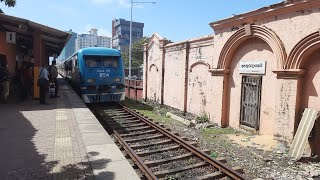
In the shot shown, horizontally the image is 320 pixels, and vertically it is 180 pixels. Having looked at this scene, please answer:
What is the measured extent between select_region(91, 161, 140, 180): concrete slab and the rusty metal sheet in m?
5.33

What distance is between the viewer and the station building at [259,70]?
28.3 feet

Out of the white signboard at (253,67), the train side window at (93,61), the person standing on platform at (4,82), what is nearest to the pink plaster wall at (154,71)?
the train side window at (93,61)

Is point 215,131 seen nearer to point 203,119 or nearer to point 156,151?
point 203,119

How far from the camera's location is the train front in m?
14.6

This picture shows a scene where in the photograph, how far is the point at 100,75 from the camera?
14.8 meters

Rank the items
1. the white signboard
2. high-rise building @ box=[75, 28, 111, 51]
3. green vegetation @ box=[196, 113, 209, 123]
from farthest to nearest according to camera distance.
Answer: high-rise building @ box=[75, 28, 111, 51], green vegetation @ box=[196, 113, 209, 123], the white signboard

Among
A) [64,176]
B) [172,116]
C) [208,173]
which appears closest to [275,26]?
[208,173]

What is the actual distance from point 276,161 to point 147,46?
15.7 m

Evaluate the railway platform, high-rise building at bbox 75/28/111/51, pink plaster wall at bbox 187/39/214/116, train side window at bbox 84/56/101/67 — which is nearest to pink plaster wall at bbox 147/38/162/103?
pink plaster wall at bbox 187/39/214/116

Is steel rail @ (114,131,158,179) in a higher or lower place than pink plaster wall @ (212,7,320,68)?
lower

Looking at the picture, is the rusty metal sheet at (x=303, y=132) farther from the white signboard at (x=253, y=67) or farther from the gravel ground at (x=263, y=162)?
the white signboard at (x=253, y=67)

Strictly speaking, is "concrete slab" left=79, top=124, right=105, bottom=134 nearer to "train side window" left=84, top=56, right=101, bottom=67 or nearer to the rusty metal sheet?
the rusty metal sheet

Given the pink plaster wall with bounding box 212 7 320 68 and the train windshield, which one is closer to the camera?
the pink plaster wall with bounding box 212 7 320 68

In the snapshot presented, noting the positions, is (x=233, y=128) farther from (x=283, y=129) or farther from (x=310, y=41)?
(x=310, y=41)
